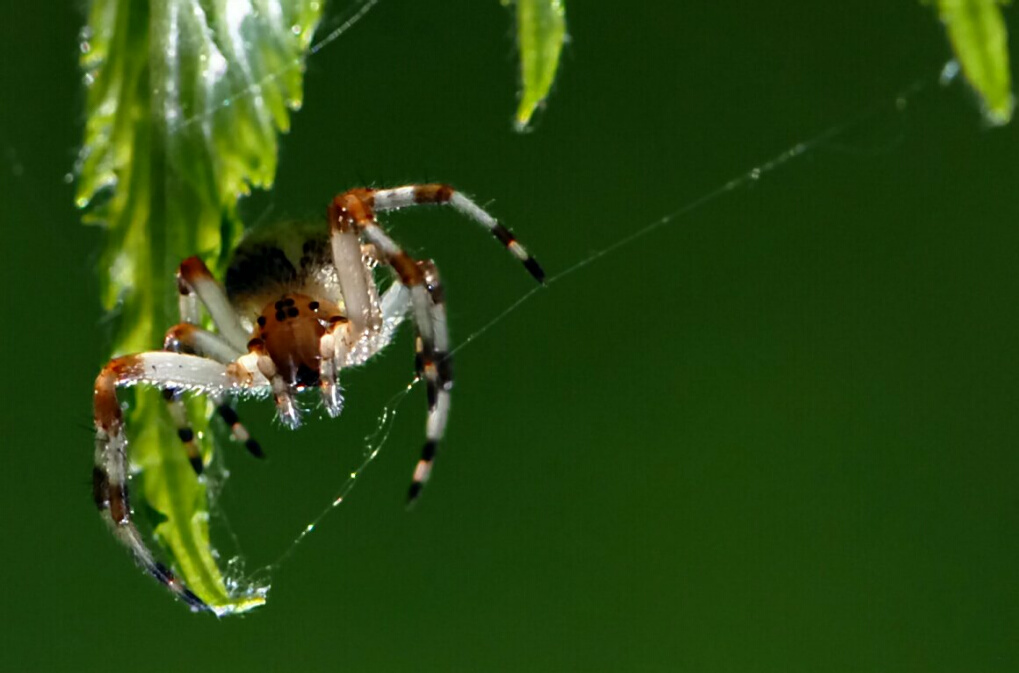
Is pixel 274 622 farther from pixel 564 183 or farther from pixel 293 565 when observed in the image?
pixel 564 183

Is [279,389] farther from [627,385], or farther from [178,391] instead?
[627,385]

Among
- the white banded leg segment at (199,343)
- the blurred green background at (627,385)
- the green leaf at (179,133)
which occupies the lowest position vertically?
the blurred green background at (627,385)

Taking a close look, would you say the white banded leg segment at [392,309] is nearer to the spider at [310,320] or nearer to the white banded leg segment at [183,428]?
the spider at [310,320]

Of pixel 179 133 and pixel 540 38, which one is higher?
pixel 179 133

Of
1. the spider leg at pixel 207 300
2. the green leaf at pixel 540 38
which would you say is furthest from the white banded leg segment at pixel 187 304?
the green leaf at pixel 540 38

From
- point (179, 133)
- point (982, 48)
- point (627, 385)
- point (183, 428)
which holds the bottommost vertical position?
point (627, 385)

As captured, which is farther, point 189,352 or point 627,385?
point 627,385

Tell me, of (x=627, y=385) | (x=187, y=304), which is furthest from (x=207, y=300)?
(x=627, y=385)
